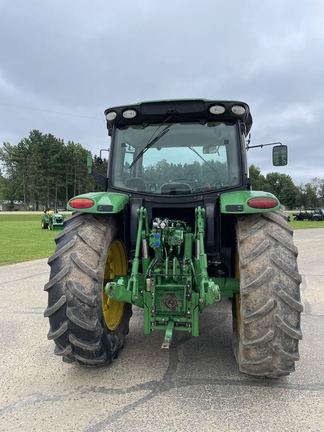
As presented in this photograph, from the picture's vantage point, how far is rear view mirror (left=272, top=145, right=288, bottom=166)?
4629 mm

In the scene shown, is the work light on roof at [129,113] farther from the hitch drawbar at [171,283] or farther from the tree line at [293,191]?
the tree line at [293,191]

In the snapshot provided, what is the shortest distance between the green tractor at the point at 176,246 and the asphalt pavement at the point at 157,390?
0.19m

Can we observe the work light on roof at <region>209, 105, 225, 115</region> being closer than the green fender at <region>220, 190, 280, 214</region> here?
No

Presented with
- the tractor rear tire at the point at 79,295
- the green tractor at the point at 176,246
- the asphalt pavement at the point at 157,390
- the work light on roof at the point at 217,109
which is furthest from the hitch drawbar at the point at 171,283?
the work light on roof at the point at 217,109

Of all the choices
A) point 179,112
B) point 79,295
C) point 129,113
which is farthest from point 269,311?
point 129,113

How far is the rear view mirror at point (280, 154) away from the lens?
463 centimetres

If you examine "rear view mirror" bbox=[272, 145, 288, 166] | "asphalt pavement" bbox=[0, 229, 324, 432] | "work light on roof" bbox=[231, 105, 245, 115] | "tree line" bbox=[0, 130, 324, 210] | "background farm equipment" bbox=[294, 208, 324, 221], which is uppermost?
"tree line" bbox=[0, 130, 324, 210]

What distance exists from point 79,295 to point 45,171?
2899 inches

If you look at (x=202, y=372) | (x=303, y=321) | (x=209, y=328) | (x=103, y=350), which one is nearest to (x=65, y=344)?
(x=103, y=350)

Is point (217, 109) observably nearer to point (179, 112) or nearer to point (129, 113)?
point (179, 112)

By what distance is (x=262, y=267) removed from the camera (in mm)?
2697

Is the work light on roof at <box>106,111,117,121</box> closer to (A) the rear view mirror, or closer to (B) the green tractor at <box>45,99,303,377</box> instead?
(B) the green tractor at <box>45,99,303,377</box>

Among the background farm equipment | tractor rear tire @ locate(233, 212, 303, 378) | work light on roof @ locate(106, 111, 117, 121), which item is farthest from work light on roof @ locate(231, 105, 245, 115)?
the background farm equipment

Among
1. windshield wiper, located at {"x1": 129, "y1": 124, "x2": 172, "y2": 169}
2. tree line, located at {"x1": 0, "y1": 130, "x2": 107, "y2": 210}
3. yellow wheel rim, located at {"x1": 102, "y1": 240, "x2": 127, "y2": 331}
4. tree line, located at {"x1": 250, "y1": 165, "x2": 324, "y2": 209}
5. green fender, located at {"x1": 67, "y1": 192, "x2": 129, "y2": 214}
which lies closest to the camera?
green fender, located at {"x1": 67, "y1": 192, "x2": 129, "y2": 214}
